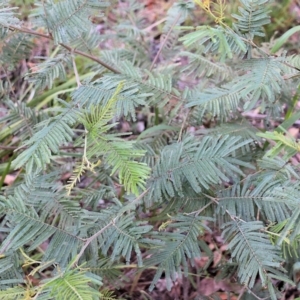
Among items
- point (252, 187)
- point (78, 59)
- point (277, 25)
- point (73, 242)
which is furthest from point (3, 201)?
point (277, 25)

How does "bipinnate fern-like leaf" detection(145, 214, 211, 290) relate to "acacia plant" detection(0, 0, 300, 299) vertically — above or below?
below

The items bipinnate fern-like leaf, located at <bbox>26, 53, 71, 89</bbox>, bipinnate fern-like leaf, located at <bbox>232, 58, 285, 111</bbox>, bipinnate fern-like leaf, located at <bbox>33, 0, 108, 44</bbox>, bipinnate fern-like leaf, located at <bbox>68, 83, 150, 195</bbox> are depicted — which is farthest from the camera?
bipinnate fern-like leaf, located at <bbox>26, 53, 71, 89</bbox>

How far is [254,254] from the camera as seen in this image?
0.79 m

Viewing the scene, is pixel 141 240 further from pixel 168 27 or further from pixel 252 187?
pixel 168 27

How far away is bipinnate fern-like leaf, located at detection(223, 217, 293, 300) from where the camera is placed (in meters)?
0.78

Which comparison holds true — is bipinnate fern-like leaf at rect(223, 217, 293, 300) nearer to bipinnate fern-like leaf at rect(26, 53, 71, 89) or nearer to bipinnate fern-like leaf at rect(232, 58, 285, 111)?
bipinnate fern-like leaf at rect(232, 58, 285, 111)

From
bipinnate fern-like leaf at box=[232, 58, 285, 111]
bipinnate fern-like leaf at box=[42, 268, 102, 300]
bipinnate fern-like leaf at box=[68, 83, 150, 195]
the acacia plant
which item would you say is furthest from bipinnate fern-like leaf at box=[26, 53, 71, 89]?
bipinnate fern-like leaf at box=[42, 268, 102, 300]

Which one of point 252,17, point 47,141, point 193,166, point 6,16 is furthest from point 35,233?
point 252,17

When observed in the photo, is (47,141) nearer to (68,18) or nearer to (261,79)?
(68,18)

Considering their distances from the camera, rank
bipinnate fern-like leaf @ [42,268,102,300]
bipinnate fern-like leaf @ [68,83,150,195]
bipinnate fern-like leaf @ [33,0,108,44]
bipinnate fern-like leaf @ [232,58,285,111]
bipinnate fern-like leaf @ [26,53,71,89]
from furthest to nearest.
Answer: bipinnate fern-like leaf @ [26,53,71,89], bipinnate fern-like leaf @ [33,0,108,44], bipinnate fern-like leaf @ [232,58,285,111], bipinnate fern-like leaf @ [68,83,150,195], bipinnate fern-like leaf @ [42,268,102,300]

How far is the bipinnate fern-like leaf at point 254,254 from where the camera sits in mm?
782

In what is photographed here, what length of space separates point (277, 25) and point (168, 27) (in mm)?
727

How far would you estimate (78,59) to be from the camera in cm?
181

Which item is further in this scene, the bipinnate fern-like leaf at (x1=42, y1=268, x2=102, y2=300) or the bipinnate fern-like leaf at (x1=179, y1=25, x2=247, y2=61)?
the bipinnate fern-like leaf at (x1=179, y1=25, x2=247, y2=61)
